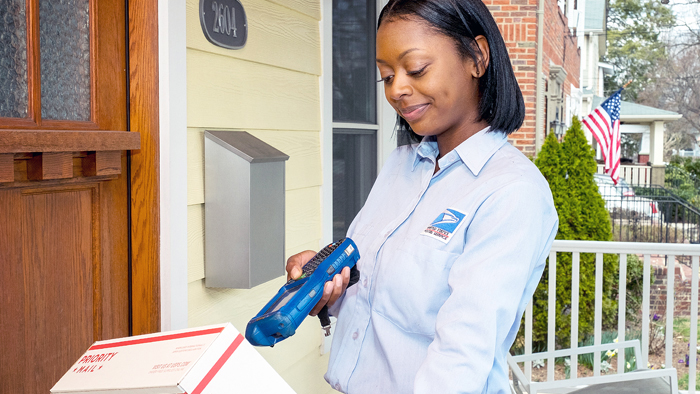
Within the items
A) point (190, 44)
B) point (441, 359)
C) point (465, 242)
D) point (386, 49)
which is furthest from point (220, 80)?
point (441, 359)

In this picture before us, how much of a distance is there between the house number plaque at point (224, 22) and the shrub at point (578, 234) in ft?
11.1

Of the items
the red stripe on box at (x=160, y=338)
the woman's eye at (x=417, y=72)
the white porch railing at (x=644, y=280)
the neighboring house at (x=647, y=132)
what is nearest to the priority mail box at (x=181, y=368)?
the red stripe on box at (x=160, y=338)

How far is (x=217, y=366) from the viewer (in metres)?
0.80

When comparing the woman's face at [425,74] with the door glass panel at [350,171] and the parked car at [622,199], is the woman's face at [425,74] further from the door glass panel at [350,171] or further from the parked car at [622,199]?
the parked car at [622,199]

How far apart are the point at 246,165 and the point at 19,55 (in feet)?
1.95

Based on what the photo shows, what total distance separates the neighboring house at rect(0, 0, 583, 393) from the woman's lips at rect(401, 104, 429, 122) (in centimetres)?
64

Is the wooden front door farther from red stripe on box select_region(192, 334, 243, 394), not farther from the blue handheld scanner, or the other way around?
red stripe on box select_region(192, 334, 243, 394)

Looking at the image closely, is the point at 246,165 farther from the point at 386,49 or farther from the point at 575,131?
the point at 575,131

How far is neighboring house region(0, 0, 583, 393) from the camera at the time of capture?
3.93ft

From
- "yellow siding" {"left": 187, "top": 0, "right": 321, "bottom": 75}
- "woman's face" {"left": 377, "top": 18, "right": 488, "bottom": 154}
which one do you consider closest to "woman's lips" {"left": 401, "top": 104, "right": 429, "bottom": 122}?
"woman's face" {"left": 377, "top": 18, "right": 488, "bottom": 154}

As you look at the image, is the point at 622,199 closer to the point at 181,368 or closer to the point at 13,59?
the point at 13,59

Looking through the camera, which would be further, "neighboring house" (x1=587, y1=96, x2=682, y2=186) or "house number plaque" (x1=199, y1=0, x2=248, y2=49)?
"neighboring house" (x1=587, y1=96, x2=682, y2=186)

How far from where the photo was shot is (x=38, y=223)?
1.23m

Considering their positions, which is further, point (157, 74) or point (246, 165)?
point (246, 165)
